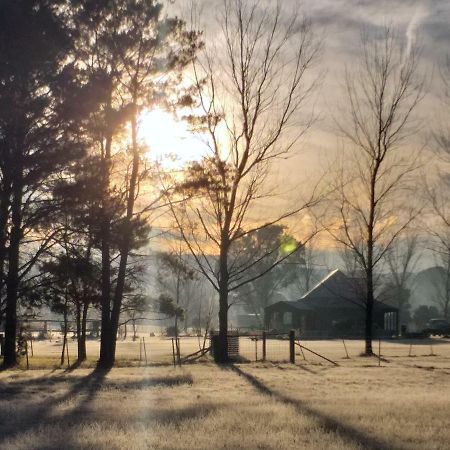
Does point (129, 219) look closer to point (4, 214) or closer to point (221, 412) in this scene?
point (4, 214)

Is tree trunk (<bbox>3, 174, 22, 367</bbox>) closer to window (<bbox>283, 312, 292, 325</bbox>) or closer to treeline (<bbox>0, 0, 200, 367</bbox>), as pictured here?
treeline (<bbox>0, 0, 200, 367</bbox>)

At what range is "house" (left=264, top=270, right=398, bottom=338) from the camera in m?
61.6

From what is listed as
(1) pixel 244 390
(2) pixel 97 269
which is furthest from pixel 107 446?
(2) pixel 97 269

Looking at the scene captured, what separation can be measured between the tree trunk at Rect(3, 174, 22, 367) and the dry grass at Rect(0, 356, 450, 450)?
5.88 metres

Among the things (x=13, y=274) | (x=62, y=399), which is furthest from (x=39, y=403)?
(x=13, y=274)

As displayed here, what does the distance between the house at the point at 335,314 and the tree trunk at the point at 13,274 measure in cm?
3634

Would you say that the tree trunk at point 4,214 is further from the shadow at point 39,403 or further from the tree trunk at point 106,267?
the shadow at point 39,403

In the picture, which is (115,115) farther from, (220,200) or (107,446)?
(107,446)

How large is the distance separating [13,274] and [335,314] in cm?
4324

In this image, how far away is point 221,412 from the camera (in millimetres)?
11492

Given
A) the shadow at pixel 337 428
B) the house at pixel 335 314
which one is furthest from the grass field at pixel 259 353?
the house at pixel 335 314

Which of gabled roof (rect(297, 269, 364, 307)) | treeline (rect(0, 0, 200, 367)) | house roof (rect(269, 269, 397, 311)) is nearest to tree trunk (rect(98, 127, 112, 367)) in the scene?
treeline (rect(0, 0, 200, 367))

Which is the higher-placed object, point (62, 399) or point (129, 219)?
point (129, 219)

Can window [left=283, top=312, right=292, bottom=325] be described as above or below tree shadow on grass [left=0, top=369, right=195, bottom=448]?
above
